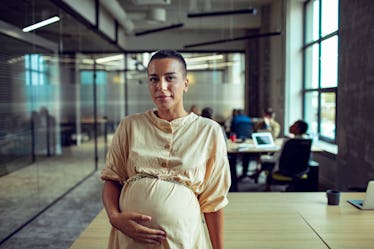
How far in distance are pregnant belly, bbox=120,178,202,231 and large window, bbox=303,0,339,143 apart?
18.7ft

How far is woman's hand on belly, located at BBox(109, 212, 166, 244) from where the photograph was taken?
50.7 inches

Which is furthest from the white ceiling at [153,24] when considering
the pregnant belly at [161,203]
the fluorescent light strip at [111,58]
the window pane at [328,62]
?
the pregnant belly at [161,203]

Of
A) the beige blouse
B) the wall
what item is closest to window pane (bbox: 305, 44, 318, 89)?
the wall

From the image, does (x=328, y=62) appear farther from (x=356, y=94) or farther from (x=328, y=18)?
(x=356, y=94)

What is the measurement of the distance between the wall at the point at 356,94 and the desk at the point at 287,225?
71.6 inches

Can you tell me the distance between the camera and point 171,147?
1.36 m

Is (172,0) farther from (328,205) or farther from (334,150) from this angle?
(328,205)

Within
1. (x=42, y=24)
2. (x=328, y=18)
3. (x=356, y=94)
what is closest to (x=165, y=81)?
(x=356, y=94)

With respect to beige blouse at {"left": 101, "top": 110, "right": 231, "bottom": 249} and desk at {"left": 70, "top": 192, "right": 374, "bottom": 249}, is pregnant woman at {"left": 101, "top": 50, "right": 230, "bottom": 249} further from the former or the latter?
desk at {"left": 70, "top": 192, "right": 374, "bottom": 249}

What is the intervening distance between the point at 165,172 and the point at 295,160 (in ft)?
14.2

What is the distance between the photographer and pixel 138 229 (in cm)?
129

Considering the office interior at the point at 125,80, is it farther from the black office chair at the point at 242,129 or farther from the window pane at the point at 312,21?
the black office chair at the point at 242,129

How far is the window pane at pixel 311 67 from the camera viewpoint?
26.2 feet

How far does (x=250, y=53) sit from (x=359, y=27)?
22.4 ft
